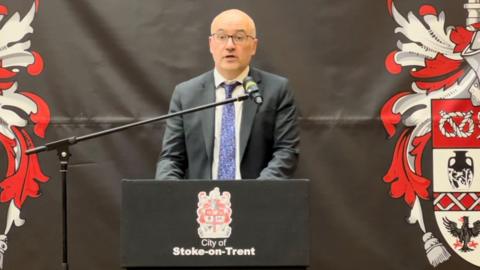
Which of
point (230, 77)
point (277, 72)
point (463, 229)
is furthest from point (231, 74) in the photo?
point (463, 229)

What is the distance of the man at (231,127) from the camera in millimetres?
3066

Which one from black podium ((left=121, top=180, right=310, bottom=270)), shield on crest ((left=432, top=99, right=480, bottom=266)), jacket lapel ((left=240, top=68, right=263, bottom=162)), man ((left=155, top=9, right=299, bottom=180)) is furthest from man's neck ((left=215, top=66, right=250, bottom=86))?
shield on crest ((left=432, top=99, right=480, bottom=266))

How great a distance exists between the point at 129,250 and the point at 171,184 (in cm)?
24

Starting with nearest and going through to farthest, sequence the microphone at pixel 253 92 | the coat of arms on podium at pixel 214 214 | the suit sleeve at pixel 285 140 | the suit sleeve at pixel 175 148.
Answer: the coat of arms on podium at pixel 214 214 → the microphone at pixel 253 92 → the suit sleeve at pixel 285 140 → the suit sleeve at pixel 175 148

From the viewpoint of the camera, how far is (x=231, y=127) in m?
3.09

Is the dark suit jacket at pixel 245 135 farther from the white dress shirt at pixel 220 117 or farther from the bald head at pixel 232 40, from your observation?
the bald head at pixel 232 40

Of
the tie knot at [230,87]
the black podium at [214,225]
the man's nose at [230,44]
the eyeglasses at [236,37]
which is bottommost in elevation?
the black podium at [214,225]

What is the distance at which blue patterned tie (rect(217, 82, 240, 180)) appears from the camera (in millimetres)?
3064

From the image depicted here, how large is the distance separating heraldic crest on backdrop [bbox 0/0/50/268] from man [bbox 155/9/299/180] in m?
0.93

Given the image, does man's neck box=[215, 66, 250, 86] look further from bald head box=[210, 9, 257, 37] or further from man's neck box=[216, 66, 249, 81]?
bald head box=[210, 9, 257, 37]

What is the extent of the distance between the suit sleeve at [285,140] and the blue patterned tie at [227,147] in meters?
0.15

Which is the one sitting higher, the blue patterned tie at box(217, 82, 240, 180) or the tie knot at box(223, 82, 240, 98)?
the tie knot at box(223, 82, 240, 98)

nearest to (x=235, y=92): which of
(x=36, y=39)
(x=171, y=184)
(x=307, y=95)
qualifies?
(x=307, y=95)

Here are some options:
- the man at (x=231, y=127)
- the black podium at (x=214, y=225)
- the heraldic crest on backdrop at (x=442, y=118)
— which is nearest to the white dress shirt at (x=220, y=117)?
the man at (x=231, y=127)
